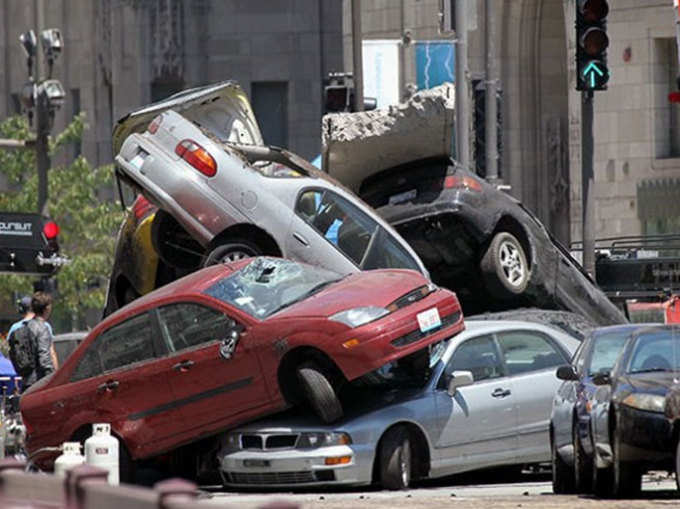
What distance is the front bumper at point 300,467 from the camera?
1747 centimetres

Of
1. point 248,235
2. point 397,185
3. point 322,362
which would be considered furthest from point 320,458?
point 397,185

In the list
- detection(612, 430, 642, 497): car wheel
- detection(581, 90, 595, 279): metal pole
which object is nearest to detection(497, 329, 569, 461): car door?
detection(612, 430, 642, 497): car wheel

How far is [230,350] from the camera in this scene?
17.8 metres

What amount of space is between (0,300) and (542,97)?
1196 centimetres

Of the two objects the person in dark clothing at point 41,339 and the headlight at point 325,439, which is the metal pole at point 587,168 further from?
the headlight at point 325,439

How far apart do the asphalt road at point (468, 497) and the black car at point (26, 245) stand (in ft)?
33.0

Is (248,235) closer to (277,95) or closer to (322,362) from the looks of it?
(322,362)

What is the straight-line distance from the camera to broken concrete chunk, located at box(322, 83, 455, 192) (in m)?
22.6

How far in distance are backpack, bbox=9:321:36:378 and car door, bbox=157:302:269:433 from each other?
3.41 m

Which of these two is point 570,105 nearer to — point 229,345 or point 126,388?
point 126,388

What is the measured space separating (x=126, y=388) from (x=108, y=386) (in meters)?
0.18

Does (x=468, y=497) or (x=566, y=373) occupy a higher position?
(x=566, y=373)

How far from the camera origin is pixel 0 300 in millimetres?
48531

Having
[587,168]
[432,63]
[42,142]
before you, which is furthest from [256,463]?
[42,142]
